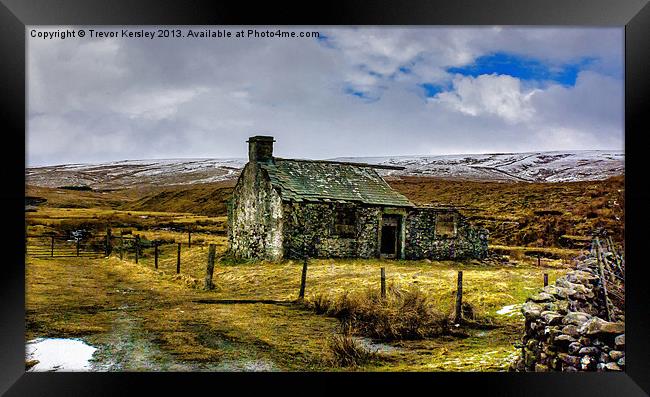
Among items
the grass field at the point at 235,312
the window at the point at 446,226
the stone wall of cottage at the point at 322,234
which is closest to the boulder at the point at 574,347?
the grass field at the point at 235,312

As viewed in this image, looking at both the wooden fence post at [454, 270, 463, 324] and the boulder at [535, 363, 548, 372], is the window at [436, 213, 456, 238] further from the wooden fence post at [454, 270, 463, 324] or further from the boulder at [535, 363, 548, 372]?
the boulder at [535, 363, 548, 372]

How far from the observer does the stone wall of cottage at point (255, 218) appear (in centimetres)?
940

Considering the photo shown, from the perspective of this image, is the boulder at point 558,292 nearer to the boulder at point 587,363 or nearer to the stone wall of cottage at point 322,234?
the boulder at point 587,363

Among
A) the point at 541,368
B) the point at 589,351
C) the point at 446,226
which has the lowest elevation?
the point at 541,368

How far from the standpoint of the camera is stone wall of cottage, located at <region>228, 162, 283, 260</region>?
30.8 ft

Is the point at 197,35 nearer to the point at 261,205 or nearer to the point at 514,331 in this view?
the point at 261,205

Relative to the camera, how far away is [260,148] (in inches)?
363

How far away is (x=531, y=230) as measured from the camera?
9.33m

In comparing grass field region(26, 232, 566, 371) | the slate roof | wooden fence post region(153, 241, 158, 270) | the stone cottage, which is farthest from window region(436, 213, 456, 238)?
wooden fence post region(153, 241, 158, 270)

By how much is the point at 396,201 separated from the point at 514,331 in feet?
13.7

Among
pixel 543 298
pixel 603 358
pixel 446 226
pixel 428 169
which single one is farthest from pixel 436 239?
pixel 603 358
